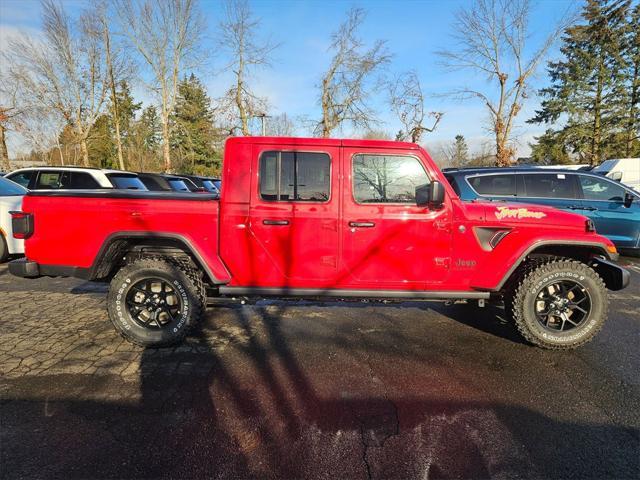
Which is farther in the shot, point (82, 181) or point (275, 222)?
point (82, 181)

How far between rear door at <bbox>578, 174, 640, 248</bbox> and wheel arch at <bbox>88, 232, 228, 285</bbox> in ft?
24.1

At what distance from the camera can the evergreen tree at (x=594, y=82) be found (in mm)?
26578

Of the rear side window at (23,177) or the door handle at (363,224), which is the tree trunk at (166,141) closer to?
the rear side window at (23,177)

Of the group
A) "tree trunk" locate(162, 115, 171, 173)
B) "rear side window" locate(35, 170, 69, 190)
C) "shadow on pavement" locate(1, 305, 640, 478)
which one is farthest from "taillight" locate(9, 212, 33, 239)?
"tree trunk" locate(162, 115, 171, 173)

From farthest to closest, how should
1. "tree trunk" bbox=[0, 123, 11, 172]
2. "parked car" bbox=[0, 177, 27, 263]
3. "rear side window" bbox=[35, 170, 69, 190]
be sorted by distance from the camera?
1. "tree trunk" bbox=[0, 123, 11, 172]
2. "rear side window" bbox=[35, 170, 69, 190]
3. "parked car" bbox=[0, 177, 27, 263]

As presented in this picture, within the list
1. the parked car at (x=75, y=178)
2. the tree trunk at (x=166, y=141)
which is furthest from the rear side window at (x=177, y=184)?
the tree trunk at (x=166, y=141)

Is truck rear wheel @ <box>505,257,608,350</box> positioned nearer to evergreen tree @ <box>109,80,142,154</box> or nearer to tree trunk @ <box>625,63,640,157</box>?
tree trunk @ <box>625,63,640,157</box>

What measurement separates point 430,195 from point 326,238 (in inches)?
41.1

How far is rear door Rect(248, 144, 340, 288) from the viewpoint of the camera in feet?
11.5

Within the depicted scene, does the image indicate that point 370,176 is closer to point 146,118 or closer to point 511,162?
point 511,162

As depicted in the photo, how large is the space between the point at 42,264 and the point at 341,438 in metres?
3.40

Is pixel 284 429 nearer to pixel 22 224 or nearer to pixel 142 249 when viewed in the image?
pixel 142 249

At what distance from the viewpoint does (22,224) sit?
141 inches

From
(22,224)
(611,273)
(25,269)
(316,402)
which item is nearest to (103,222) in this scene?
(22,224)
